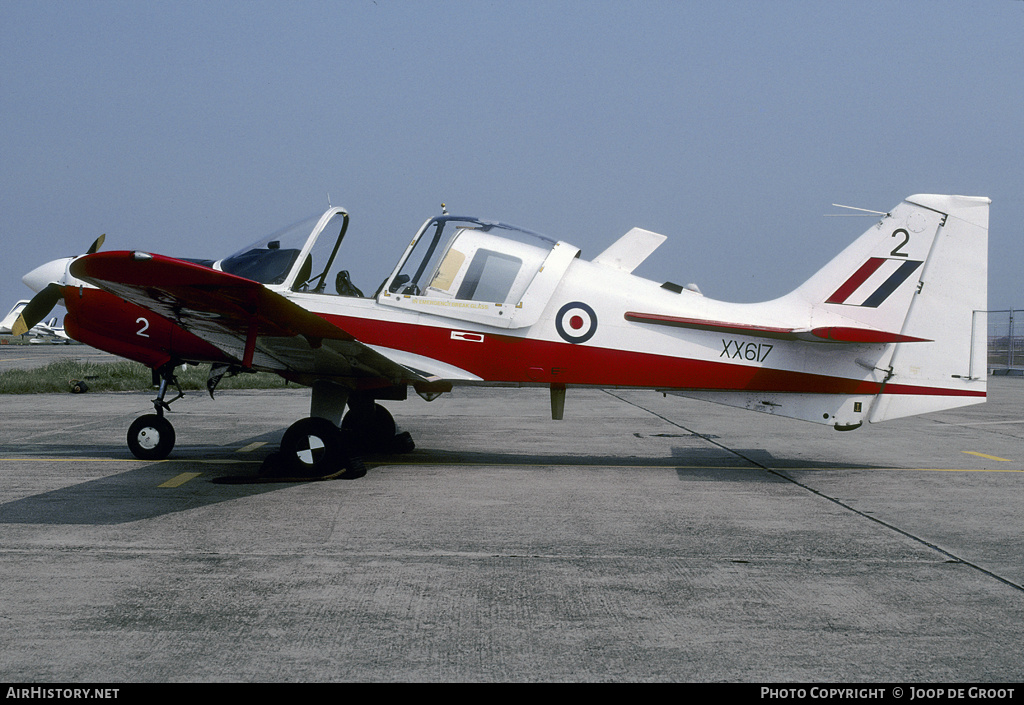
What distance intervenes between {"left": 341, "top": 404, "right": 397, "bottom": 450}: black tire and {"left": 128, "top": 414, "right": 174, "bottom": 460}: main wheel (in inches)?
77.0

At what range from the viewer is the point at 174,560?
15.1 ft

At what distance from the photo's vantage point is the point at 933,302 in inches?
304

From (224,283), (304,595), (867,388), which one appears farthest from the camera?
(867,388)

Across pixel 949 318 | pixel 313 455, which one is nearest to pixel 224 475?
pixel 313 455

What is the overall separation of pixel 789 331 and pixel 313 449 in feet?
15.2

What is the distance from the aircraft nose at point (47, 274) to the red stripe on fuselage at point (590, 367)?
3550mm

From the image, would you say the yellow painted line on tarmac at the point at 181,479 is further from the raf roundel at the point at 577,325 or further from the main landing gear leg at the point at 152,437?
the raf roundel at the point at 577,325

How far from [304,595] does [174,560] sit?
1.06 m

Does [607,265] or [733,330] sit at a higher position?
[607,265]

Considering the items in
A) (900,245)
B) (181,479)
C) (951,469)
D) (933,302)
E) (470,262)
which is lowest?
(951,469)

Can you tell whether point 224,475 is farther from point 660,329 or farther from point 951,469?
point 951,469

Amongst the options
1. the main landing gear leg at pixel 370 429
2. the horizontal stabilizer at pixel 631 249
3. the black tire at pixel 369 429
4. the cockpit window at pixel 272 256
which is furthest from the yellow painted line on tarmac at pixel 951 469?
the cockpit window at pixel 272 256

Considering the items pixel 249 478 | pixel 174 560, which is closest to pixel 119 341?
pixel 249 478
